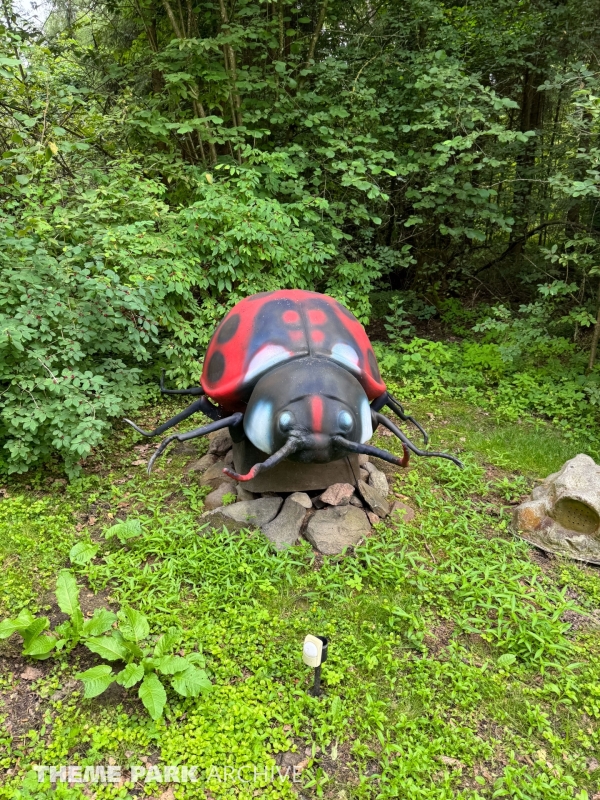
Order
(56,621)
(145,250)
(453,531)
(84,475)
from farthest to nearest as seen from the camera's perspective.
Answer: (145,250) < (84,475) < (453,531) < (56,621)

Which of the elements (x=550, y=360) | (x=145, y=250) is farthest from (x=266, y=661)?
(x=550, y=360)

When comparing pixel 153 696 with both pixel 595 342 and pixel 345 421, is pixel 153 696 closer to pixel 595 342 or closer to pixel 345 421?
pixel 345 421

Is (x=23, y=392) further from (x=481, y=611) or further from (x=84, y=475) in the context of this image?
(x=481, y=611)

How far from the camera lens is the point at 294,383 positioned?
2.75 metres

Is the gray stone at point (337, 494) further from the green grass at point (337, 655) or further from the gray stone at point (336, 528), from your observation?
the green grass at point (337, 655)

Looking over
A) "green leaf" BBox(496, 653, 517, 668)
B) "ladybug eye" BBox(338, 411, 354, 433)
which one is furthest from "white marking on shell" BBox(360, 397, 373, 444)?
"green leaf" BBox(496, 653, 517, 668)

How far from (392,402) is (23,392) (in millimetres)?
2571

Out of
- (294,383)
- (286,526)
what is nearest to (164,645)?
(286,526)

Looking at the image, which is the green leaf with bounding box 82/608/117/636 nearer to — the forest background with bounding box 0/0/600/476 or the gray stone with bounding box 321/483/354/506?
the forest background with bounding box 0/0/600/476

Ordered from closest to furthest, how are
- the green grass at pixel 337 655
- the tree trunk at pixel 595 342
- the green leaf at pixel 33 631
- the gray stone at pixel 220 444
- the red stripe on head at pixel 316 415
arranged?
the green grass at pixel 337 655, the green leaf at pixel 33 631, the red stripe on head at pixel 316 415, the gray stone at pixel 220 444, the tree trunk at pixel 595 342

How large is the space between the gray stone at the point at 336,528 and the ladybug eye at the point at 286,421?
812 millimetres

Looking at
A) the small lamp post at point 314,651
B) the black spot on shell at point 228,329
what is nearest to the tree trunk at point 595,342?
the black spot on shell at point 228,329

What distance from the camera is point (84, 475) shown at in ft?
12.2

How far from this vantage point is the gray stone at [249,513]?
3178 millimetres
